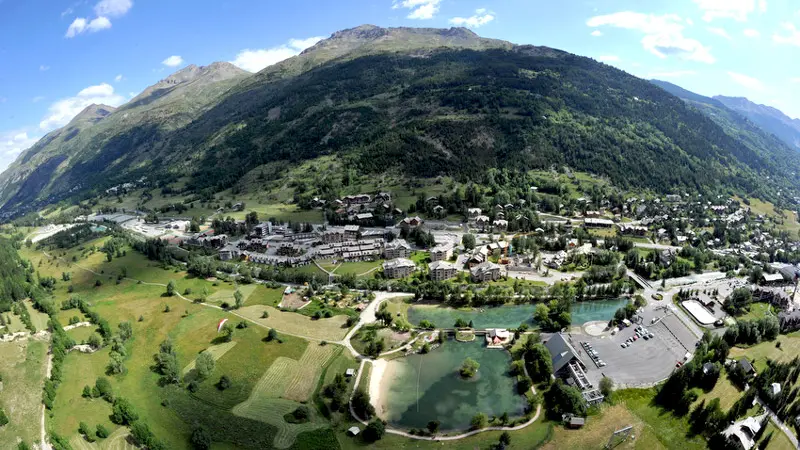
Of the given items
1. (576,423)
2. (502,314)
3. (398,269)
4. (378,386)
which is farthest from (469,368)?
(398,269)

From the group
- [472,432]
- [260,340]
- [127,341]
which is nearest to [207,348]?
[260,340]

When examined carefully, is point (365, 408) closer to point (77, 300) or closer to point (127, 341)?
point (127, 341)

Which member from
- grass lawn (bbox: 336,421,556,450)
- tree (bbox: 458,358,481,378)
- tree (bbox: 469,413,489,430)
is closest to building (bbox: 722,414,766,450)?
grass lawn (bbox: 336,421,556,450)

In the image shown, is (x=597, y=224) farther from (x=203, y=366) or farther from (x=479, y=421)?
(x=203, y=366)

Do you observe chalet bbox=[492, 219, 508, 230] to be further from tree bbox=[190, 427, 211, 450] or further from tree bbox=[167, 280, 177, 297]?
tree bbox=[190, 427, 211, 450]

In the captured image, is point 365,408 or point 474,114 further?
Answer: point 474,114

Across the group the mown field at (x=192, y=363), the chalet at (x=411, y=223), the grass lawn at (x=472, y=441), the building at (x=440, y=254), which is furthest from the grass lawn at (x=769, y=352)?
the chalet at (x=411, y=223)
